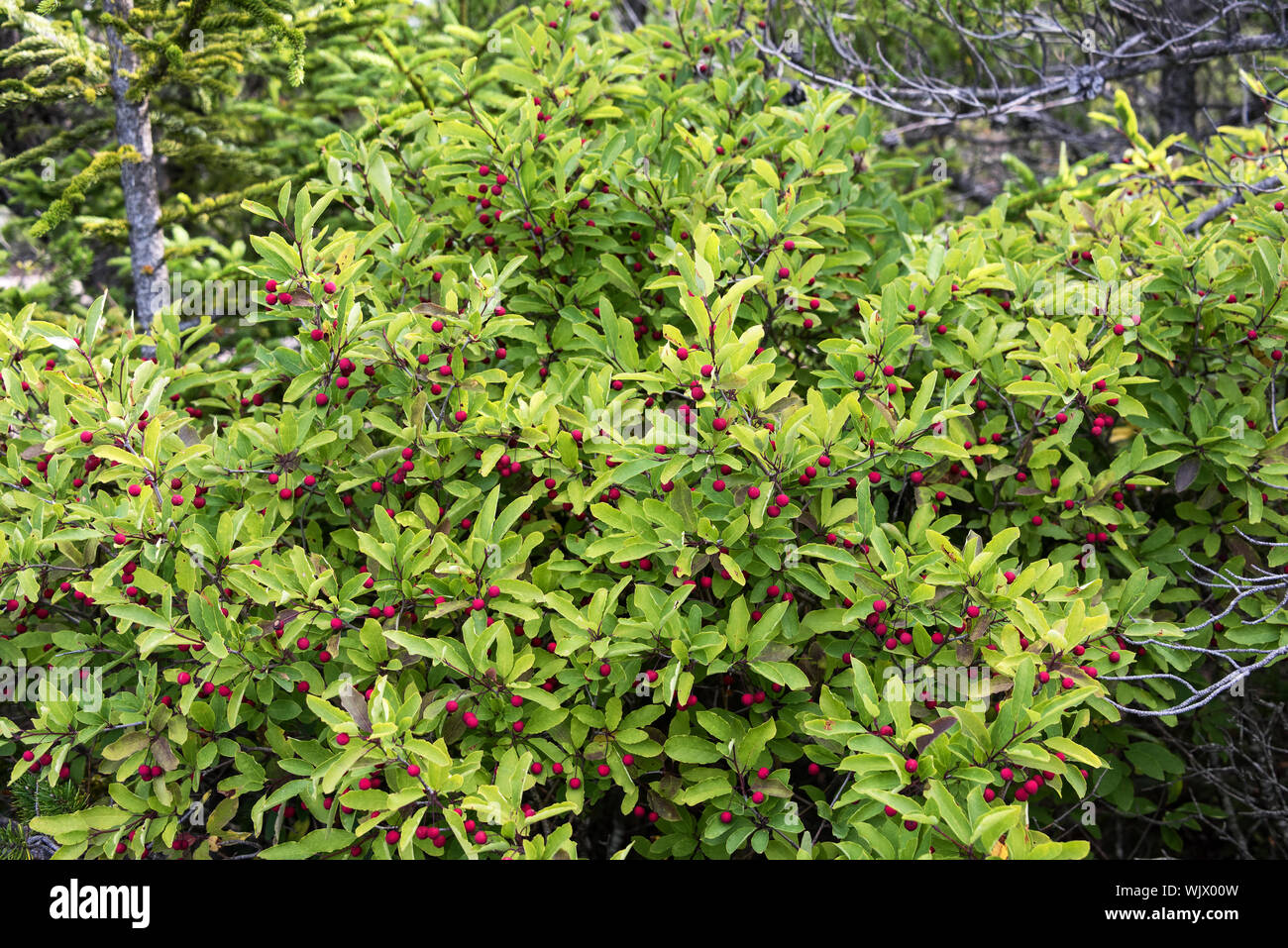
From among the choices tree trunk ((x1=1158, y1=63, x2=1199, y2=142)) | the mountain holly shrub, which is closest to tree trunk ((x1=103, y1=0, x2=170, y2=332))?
the mountain holly shrub

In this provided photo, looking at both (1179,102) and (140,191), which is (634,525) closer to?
(140,191)

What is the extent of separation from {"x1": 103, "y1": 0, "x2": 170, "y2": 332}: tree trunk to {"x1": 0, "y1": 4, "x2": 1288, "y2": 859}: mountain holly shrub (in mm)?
1347

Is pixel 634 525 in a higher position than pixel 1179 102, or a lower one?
lower

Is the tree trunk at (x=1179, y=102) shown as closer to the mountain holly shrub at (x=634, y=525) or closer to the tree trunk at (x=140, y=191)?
the mountain holly shrub at (x=634, y=525)

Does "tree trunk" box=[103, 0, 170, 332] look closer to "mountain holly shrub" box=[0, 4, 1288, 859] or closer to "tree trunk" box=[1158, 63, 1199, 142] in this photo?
"mountain holly shrub" box=[0, 4, 1288, 859]

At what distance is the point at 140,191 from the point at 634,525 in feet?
11.1

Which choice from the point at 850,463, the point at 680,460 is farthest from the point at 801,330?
the point at 680,460

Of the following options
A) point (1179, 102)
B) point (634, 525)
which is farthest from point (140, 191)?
point (1179, 102)

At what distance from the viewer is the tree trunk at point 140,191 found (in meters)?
4.24

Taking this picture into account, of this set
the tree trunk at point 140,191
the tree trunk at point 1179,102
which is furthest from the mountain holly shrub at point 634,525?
the tree trunk at point 1179,102

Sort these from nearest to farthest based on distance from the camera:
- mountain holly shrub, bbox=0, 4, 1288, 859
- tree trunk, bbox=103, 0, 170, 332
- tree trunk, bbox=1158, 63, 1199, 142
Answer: mountain holly shrub, bbox=0, 4, 1288, 859, tree trunk, bbox=103, 0, 170, 332, tree trunk, bbox=1158, 63, 1199, 142

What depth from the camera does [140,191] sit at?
4.33m

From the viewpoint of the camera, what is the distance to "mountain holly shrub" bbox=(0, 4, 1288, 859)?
227cm

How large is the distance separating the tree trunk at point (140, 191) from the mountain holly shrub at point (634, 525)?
4.42 ft
